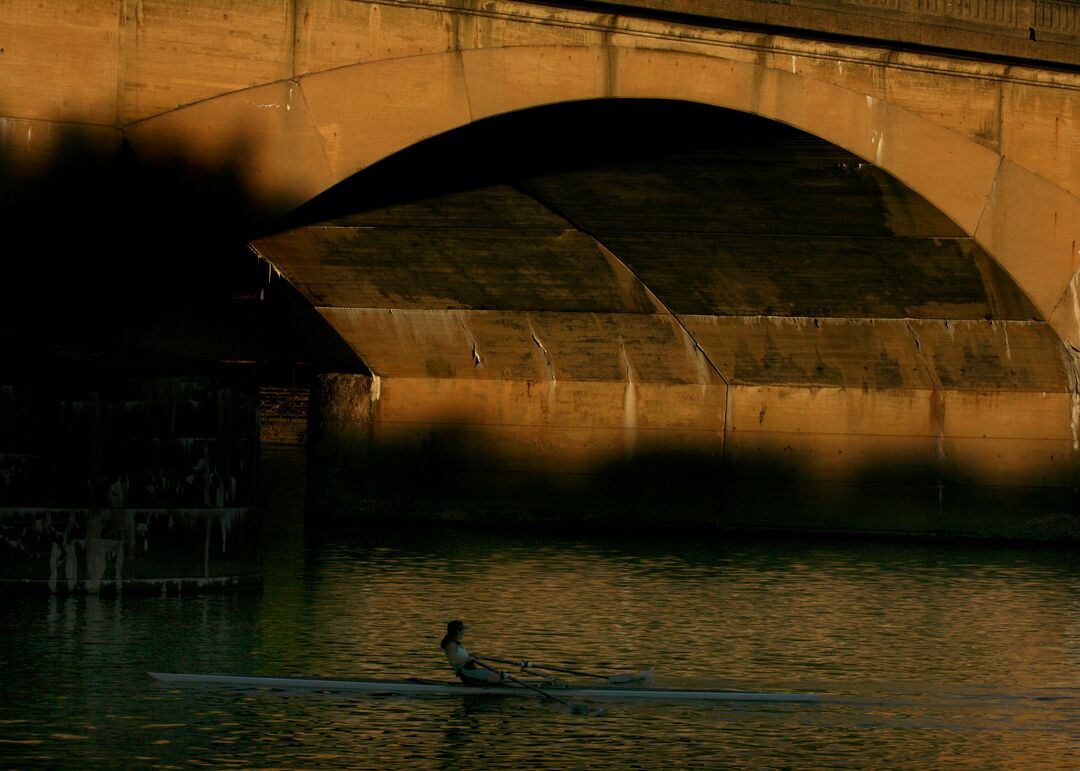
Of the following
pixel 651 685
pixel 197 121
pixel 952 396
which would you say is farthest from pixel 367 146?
pixel 952 396

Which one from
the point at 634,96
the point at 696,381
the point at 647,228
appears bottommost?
the point at 696,381

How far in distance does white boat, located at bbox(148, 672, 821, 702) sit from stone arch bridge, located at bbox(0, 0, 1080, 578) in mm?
3272

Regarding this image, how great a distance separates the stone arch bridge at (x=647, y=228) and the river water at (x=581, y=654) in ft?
5.43

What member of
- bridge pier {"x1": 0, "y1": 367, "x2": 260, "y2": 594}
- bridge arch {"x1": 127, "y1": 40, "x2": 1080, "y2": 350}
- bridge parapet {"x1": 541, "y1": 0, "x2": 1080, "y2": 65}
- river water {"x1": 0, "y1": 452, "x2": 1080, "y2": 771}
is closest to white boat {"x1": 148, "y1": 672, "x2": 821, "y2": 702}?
river water {"x1": 0, "y1": 452, "x2": 1080, "y2": 771}

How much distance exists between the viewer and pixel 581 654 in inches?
628

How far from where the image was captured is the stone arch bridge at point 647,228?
1738 cm

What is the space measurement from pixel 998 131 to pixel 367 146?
7.40 meters

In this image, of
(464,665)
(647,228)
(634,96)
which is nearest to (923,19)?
(634,96)

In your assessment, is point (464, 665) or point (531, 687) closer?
point (531, 687)

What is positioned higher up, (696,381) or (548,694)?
(696,381)

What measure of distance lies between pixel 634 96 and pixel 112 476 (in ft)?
19.8

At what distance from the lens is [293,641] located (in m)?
15.8

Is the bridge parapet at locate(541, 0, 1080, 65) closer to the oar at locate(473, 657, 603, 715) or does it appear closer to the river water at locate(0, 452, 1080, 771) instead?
the river water at locate(0, 452, 1080, 771)

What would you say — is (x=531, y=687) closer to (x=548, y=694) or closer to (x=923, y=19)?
(x=548, y=694)
